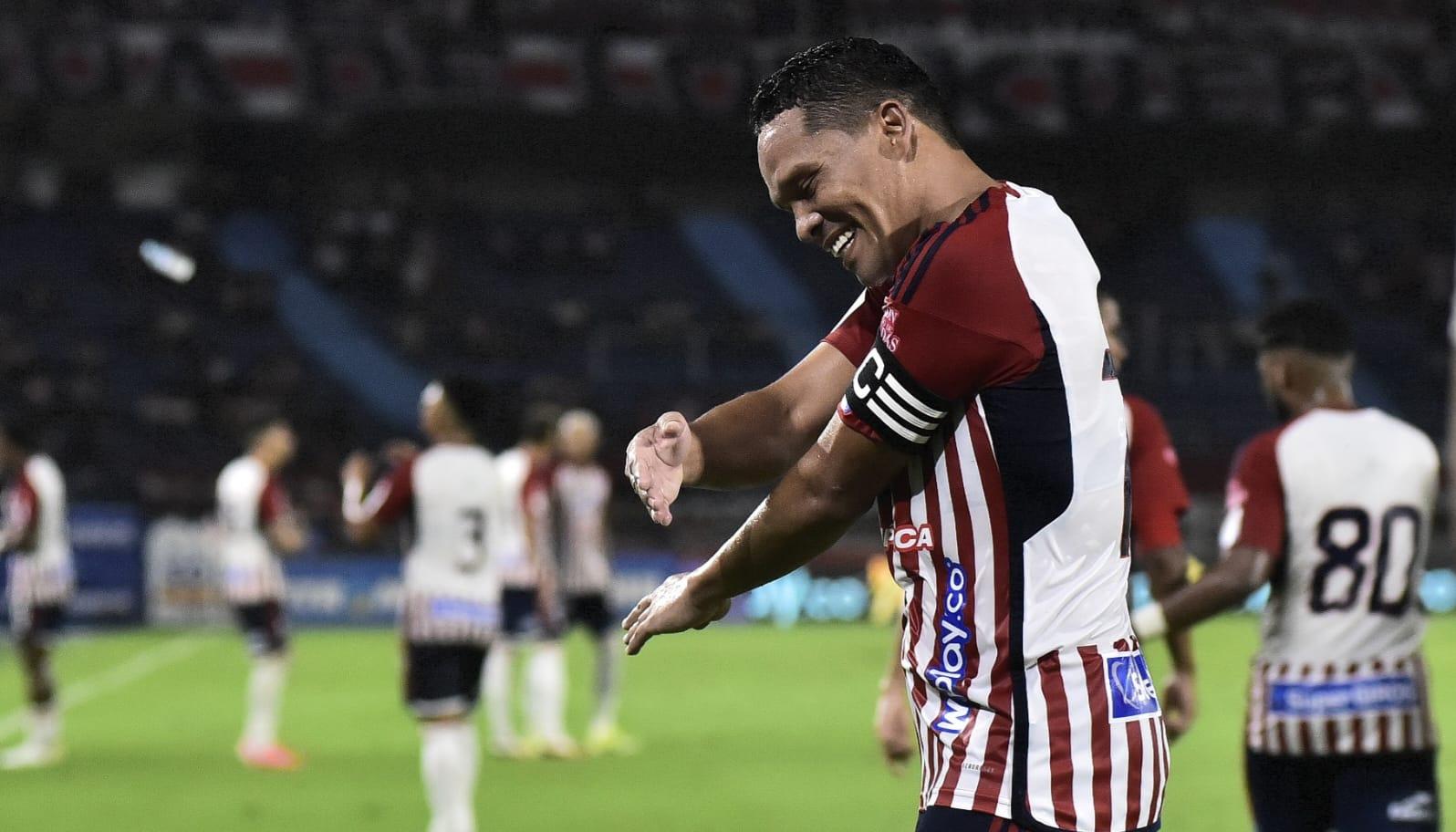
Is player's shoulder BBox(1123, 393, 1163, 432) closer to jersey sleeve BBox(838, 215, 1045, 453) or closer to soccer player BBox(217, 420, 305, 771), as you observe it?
jersey sleeve BBox(838, 215, 1045, 453)

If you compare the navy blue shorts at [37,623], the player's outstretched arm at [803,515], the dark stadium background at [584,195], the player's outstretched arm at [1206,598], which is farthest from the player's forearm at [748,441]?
the dark stadium background at [584,195]

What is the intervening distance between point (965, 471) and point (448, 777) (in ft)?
19.7

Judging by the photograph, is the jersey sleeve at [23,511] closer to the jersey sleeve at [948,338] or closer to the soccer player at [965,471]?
the soccer player at [965,471]

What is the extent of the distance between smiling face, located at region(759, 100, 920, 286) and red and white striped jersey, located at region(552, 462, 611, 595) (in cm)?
1056

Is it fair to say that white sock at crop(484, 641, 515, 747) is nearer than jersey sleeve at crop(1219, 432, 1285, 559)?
No

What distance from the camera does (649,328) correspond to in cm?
2952

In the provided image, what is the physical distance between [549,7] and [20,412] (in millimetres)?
11022

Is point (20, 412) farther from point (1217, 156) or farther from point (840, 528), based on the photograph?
point (840, 528)

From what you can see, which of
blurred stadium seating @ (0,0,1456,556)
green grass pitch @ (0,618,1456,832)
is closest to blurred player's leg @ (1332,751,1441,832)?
green grass pitch @ (0,618,1456,832)

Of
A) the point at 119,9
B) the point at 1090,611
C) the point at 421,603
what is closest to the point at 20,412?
the point at 119,9

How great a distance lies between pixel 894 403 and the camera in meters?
2.62

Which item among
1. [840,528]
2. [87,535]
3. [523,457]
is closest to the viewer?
[840,528]

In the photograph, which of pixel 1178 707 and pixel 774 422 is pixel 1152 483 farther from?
pixel 774 422

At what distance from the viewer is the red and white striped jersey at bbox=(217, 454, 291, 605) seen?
489 inches
